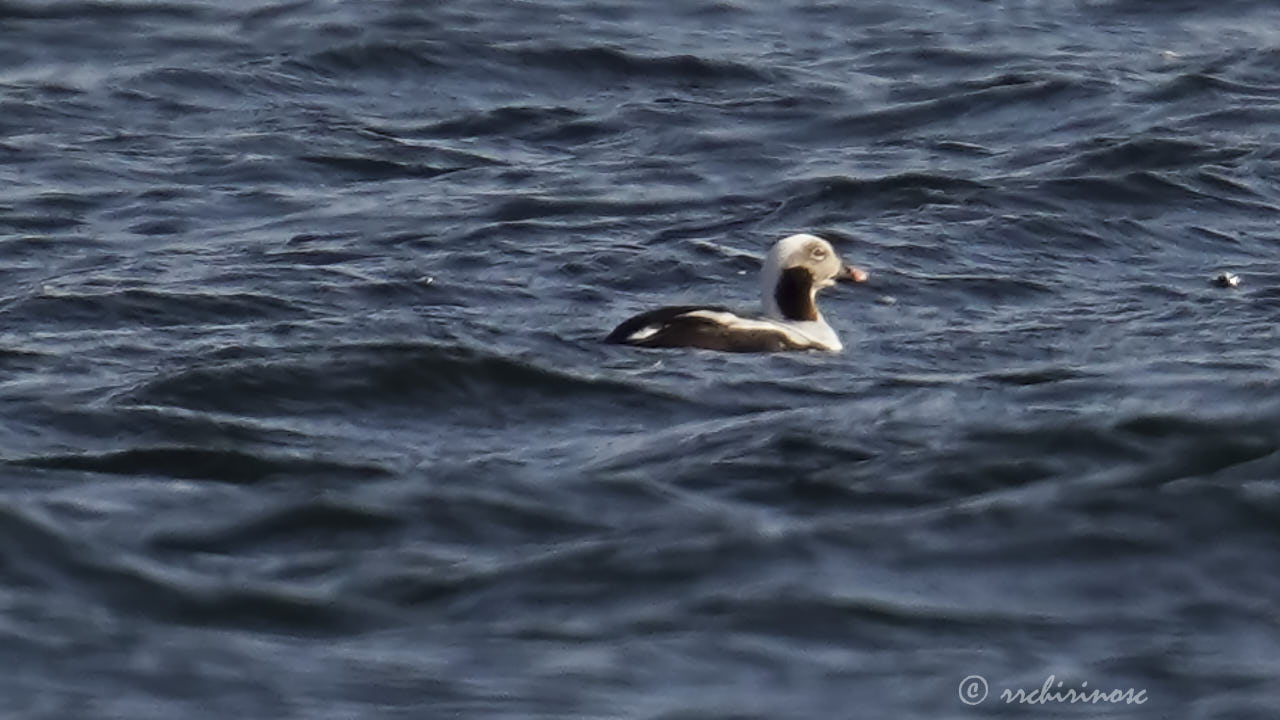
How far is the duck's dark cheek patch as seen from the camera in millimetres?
13836

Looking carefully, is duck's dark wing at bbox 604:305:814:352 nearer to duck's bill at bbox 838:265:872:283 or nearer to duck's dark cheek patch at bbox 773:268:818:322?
duck's dark cheek patch at bbox 773:268:818:322

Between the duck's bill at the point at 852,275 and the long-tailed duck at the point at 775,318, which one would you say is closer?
the long-tailed duck at the point at 775,318

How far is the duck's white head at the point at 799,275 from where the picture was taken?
13852 mm

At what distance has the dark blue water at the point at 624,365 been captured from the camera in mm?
9164

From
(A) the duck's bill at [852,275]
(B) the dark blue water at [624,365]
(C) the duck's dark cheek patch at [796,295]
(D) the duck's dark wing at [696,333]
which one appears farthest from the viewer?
(A) the duck's bill at [852,275]

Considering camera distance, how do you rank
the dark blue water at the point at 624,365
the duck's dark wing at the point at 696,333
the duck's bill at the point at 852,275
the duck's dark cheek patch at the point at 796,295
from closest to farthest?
the dark blue water at the point at 624,365 < the duck's dark wing at the point at 696,333 < the duck's dark cheek patch at the point at 796,295 < the duck's bill at the point at 852,275

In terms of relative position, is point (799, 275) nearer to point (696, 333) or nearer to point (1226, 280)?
point (696, 333)

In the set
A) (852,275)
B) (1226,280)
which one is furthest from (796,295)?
(1226,280)

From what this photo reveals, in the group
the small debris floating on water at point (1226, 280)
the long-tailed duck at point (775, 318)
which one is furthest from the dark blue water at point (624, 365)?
the long-tailed duck at point (775, 318)

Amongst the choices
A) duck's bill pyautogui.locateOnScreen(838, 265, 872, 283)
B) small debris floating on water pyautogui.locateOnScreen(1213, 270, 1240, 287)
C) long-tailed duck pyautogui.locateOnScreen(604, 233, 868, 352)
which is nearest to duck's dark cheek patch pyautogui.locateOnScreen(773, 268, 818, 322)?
long-tailed duck pyautogui.locateOnScreen(604, 233, 868, 352)

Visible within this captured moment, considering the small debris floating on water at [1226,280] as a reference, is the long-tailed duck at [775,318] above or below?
above

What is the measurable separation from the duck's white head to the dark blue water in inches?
11.1

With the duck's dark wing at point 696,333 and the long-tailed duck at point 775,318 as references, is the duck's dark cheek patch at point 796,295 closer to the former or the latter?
the long-tailed duck at point 775,318

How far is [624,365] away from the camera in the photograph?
12.6 meters
